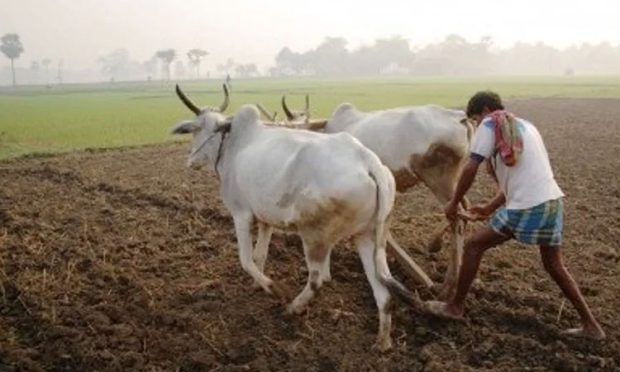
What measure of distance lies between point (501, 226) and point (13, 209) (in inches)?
310

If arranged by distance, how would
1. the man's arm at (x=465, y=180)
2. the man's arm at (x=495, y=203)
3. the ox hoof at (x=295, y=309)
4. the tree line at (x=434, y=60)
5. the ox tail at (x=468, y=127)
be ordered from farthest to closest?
the tree line at (x=434, y=60)
the ox tail at (x=468, y=127)
the ox hoof at (x=295, y=309)
the man's arm at (x=495, y=203)
the man's arm at (x=465, y=180)

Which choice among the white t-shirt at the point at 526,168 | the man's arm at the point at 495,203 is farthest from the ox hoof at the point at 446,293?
the white t-shirt at the point at 526,168

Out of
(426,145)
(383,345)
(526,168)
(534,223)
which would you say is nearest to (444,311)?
(383,345)

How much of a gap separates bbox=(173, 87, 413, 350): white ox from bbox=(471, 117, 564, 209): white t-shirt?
819mm

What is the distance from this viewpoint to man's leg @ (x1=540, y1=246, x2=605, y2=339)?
528cm

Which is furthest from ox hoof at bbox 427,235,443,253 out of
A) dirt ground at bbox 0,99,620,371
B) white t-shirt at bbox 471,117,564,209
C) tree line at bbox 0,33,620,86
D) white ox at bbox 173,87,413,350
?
tree line at bbox 0,33,620,86

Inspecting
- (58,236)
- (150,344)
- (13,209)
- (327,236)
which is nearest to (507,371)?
(327,236)

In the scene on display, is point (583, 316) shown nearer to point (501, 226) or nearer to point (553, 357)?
point (553, 357)

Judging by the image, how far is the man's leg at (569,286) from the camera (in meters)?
5.28

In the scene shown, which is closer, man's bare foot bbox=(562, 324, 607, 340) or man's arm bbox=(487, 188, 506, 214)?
man's bare foot bbox=(562, 324, 607, 340)

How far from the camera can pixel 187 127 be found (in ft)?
23.6

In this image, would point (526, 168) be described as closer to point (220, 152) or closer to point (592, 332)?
point (592, 332)

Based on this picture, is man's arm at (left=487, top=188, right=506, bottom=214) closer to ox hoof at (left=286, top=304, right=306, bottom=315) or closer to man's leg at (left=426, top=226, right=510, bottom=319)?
man's leg at (left=426, top=226, right=510, bottom=319)

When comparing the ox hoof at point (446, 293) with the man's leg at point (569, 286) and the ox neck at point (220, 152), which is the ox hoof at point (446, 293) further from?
the ox neck at point (220, 152)
